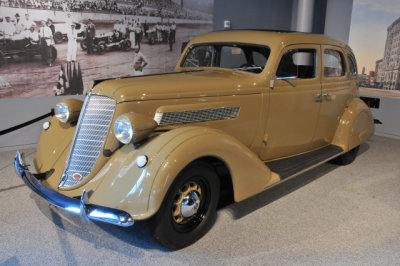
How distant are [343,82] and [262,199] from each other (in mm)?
1869

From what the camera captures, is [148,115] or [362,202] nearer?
[148,115]

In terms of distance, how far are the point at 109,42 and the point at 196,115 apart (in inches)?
123

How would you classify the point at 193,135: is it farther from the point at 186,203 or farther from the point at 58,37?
the point at 58,37

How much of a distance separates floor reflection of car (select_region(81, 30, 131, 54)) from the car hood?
8.08ft

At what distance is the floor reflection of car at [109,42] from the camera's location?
5.23 m

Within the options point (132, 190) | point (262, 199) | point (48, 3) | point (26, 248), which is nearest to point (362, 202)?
point (262, 199)

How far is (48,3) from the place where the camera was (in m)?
4.75

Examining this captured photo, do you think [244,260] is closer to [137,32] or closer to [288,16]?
[137,32]

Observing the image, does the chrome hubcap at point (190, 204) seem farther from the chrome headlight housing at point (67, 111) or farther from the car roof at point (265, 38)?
the car roof at point (265, 38)

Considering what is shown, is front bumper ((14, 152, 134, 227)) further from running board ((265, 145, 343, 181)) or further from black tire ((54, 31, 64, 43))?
black tire ((54, 31, 64, 43))

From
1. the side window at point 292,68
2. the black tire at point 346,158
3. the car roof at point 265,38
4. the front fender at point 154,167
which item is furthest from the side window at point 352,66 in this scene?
the front fender at point 154,167

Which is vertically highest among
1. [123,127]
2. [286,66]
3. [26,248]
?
[286,66]

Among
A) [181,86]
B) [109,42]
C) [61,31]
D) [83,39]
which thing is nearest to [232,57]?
[181,86]

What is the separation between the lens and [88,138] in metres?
2.66
